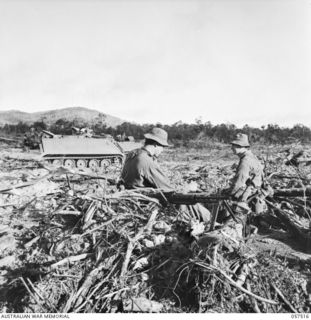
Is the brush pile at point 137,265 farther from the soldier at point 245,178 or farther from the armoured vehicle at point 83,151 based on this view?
the armoured vehicle at point 83,151

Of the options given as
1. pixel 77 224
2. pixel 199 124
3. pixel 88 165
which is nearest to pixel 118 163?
pixel 88 165

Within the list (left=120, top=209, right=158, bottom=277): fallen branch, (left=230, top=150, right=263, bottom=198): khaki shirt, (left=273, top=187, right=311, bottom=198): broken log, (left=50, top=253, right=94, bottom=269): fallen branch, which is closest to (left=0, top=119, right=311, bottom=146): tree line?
(left=273, top=187, right=311, bottom=198): broken log

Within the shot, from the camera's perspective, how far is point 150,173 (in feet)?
12.3

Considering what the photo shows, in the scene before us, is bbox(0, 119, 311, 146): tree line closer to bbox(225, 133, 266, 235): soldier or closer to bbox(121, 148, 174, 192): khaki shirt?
bbox(225, 133, 266, 235): soldier

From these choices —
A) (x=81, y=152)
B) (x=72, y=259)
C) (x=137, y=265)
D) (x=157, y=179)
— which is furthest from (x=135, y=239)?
(x=81, y=152)

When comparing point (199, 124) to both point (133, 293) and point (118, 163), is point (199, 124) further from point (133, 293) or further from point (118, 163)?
point (133, 293)

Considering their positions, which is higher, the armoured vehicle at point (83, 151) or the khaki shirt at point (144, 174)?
the khaki shirt at point (144, 174)

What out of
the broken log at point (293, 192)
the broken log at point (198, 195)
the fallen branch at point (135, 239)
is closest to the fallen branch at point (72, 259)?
the fallen branch at point (135, 239)

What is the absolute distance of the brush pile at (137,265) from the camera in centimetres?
261

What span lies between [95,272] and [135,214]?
2.59ft

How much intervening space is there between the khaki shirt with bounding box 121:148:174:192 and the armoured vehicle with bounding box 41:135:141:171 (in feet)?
34.4

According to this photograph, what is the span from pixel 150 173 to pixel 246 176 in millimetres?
1237

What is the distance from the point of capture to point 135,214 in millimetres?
3484

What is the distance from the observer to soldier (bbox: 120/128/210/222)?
3.76m
